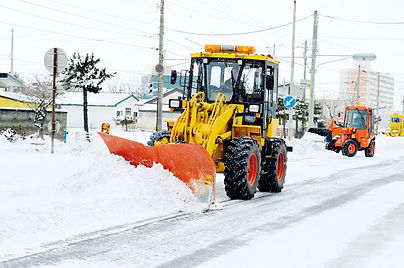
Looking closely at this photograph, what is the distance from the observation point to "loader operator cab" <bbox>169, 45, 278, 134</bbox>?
10.9m

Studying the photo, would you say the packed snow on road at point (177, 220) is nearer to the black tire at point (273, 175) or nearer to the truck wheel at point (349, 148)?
Result: the black tire at point (273, 175)

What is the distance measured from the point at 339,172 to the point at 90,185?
33.7ft

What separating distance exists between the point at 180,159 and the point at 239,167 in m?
1.22

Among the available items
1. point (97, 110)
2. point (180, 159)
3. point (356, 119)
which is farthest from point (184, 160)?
point (97, 110)

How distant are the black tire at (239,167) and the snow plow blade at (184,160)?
774 millimetres

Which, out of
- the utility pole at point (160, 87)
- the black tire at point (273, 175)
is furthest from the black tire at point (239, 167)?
the utility pole at point (160, 87)

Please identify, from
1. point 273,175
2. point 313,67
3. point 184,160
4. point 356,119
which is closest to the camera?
point 184,160

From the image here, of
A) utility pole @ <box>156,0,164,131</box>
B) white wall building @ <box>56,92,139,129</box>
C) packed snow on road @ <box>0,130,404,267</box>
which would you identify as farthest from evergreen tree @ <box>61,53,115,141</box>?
white wall building @ <box>56,92,139,129</box>

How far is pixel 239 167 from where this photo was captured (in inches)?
378

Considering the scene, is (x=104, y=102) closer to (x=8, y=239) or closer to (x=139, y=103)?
(x=139, y=103)

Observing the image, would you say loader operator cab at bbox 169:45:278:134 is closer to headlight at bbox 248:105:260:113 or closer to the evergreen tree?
headlight at bbox 248:105:260:113

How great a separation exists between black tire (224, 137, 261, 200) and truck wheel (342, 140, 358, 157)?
1815 centimetres

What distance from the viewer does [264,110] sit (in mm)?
10977

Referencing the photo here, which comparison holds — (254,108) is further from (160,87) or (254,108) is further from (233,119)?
(160,87)
